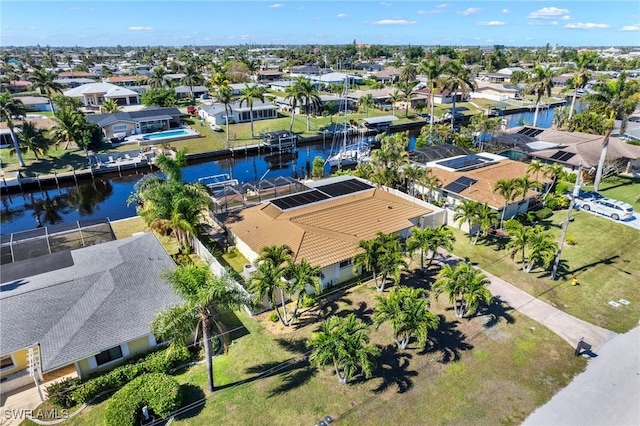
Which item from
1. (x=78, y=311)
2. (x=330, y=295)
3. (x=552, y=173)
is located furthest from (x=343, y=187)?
(x=78, y=311)

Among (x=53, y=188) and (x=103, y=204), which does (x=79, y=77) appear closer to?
(x=53, y=188)

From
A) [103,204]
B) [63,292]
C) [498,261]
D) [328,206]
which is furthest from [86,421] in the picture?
[103,204]

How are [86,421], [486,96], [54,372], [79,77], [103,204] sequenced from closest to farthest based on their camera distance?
[86,421], [54,372], [103,204], [486,96], [79,77]

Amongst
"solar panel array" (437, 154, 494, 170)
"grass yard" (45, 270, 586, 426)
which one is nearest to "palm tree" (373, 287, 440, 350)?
"grass yard" (45, 270, 586, 426)

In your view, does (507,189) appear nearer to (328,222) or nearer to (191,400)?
(328,222)

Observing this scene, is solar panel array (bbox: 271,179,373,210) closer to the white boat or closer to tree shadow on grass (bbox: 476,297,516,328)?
tree shadow on grass (bbox: 476,297,516,328)

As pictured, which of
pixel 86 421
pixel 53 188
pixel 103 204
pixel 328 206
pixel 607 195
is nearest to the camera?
pixel 86 421

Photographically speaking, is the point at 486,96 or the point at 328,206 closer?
the point at 328,206

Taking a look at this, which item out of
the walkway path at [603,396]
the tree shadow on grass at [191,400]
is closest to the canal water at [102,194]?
the tree shadow on grass at [191,400]
